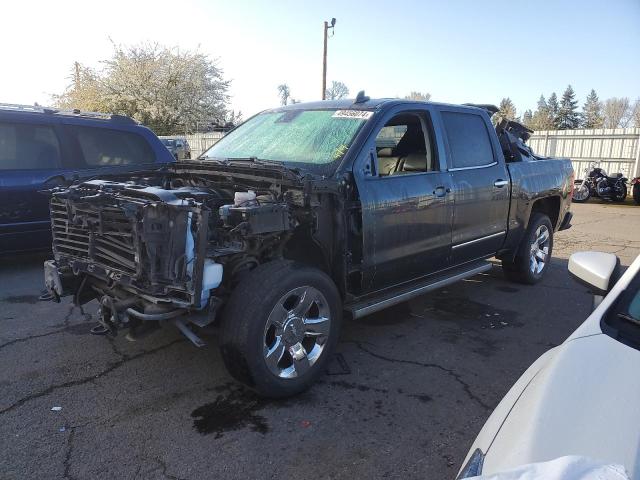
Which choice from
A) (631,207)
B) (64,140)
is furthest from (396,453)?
(631,207)

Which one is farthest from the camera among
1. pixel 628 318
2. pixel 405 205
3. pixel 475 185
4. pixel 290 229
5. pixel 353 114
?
pixel 475 185

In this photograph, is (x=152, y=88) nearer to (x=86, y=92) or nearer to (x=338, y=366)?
(x=86, y=92)

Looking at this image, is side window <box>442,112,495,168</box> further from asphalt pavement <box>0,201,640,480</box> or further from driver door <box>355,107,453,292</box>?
asphalt pavement <box>0,201,640,480</box>

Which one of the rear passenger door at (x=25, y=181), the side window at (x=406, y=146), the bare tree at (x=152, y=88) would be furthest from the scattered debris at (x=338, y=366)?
the bare tree at (x=152, y=88)

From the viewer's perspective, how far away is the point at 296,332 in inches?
127

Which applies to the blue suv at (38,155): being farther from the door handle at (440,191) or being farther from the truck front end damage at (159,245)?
the door handle at (440,191)

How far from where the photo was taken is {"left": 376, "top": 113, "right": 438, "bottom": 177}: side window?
4.40 m

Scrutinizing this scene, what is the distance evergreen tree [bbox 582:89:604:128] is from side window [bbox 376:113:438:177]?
226 feet

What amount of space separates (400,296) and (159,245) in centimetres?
200

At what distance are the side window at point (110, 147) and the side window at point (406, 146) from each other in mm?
3555

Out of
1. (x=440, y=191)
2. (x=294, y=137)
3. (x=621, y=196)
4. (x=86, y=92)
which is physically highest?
(x=86, y=92)

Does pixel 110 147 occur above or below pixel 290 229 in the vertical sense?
above

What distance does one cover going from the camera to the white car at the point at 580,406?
4.52ft

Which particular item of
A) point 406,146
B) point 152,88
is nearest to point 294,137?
point 406,146
